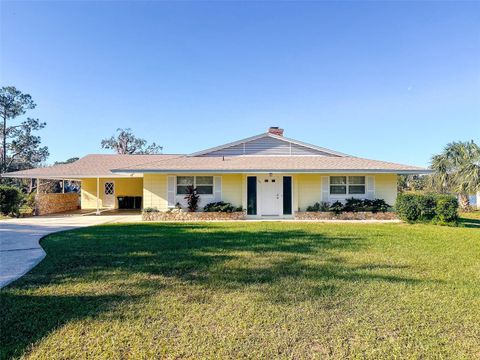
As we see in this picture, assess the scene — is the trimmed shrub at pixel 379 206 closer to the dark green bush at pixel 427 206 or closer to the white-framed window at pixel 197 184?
the dark green bush at pixel 427 206

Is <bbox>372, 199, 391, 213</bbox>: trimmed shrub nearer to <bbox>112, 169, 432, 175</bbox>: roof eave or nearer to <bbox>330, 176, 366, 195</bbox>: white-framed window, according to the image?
<bbox>330, 176, 366, 195</bbox>: white-framed window

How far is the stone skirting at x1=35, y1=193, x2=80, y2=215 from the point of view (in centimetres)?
1612

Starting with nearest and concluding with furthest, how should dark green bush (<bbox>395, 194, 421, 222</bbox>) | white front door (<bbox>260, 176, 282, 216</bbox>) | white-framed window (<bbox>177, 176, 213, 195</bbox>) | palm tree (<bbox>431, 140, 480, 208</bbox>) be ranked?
dark green bush (<bbox>395, 194, 421, 222</bbox>) < white front door (<bbox>260, 176, 282, 216</bbox>) < white-framed window (<bbox>177, 176, 213, 195</bbox>) < palm tree (<bbox>431, 140, 480, 208</bbox>)

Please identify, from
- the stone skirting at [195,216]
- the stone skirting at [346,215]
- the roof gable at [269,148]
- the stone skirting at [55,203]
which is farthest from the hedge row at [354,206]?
the stone skirting at [55,203]

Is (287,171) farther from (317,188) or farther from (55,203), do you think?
(55,203)

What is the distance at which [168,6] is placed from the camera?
11.8 m

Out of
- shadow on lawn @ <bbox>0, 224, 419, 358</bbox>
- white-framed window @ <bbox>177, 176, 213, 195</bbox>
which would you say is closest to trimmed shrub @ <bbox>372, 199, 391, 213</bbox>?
shadow on lawn @ <bbox>0, 224, 419, 358</bbox>

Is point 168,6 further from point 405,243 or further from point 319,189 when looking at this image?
point 405,243

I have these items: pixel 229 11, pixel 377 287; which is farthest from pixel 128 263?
pixel 229 11

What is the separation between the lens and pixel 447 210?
1098 centimetres

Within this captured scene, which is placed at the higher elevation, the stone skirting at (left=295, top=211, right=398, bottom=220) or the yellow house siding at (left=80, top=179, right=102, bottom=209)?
the yellow house siding at (left=80, top=179, right=102, bottom=209)

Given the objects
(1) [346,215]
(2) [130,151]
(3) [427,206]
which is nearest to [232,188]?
(1) [346,215]

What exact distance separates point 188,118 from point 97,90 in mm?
7852

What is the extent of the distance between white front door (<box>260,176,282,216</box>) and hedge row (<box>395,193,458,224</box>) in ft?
18.4
